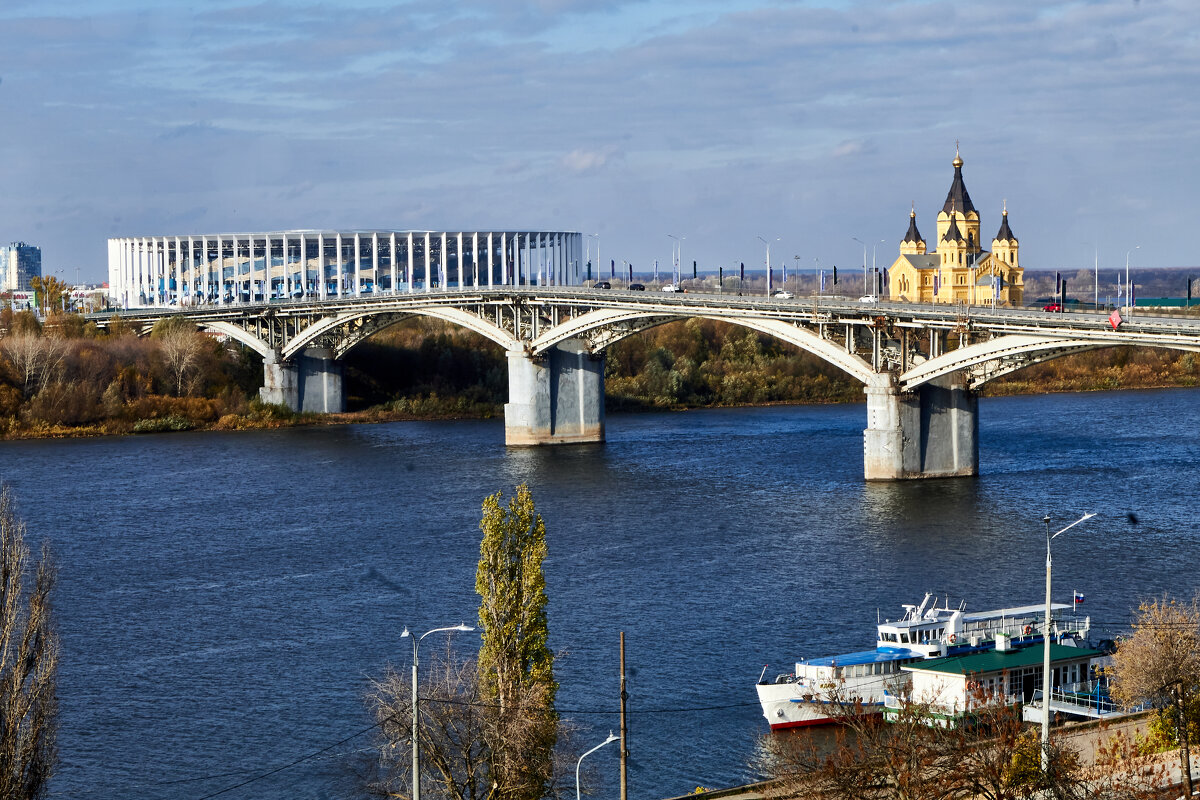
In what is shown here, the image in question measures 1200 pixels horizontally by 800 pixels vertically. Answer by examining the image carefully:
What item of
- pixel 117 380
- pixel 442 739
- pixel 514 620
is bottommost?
pixel 442 739

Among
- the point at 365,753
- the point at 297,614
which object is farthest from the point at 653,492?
the point at 365,753

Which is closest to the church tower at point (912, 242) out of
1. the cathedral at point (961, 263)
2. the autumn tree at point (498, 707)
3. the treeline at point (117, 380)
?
the cathedral at point (961, 263)

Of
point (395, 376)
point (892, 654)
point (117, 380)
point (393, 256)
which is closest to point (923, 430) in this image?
point (892, 654)

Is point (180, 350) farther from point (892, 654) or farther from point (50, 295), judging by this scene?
point (892, 654)

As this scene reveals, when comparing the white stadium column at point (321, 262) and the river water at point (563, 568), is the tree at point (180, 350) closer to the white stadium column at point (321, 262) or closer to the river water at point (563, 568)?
the river water at point (563, 568)

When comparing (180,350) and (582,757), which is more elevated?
(180,350)

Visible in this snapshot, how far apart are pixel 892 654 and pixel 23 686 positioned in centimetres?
1642

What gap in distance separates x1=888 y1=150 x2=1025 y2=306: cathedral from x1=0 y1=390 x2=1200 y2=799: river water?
61.3 feet

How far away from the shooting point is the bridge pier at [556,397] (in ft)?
262

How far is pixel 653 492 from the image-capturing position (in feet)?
193

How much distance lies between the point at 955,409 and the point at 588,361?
24.6 m

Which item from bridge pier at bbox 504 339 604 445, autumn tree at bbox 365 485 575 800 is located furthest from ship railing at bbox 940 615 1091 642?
bridge pier at bbox 504 339 604 445

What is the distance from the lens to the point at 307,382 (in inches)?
3824

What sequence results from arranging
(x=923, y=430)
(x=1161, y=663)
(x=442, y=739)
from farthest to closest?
1. (x=923, y=430)
2. (x=1161, y=663)
3. (x=442, y=739)
